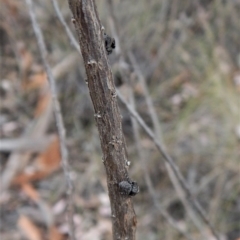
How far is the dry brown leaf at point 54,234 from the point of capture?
1630mm

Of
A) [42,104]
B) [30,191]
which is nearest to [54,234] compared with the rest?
[30,191]

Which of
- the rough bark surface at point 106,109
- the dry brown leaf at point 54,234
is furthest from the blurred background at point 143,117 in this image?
the rough bark surface at point 106,109

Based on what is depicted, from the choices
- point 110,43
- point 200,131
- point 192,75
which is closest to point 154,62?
point 192,75

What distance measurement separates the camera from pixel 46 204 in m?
1.77

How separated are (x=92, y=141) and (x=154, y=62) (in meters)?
0.66

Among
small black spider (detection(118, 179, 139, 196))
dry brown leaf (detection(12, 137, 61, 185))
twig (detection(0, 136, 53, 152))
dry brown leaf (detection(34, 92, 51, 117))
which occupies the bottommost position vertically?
small black spider (detection(118, 179, 139, 196))

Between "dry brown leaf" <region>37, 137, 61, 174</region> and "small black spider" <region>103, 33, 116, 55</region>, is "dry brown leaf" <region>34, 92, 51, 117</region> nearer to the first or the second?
"dry brown leaf" <region>37, 137, 61, 174</region>

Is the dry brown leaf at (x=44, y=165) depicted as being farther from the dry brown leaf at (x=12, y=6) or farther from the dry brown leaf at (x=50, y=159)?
the dry brown leaf at (x=12, y=6)

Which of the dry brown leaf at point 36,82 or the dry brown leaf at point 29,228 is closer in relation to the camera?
the dry brown leaf at point 29,228

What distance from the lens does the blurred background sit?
1661 millimetres

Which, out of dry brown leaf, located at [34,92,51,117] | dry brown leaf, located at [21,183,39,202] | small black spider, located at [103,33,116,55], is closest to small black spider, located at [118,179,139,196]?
small black spider, located at [103,33,116,55]

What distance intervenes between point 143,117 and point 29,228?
0.78m

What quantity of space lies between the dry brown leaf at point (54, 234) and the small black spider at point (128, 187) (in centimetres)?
135

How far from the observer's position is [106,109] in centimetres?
32
